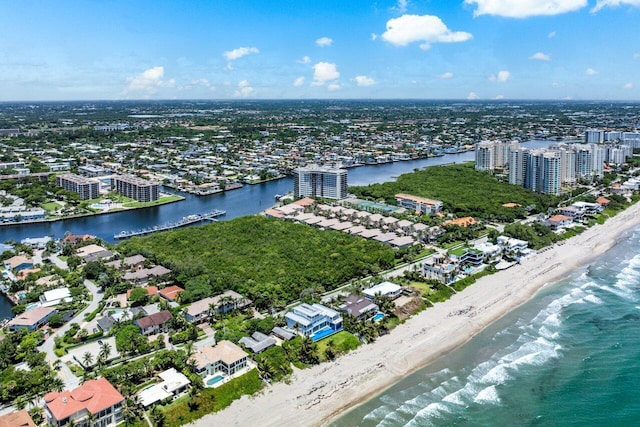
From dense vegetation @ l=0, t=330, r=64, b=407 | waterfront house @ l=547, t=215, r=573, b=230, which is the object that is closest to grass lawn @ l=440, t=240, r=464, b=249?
waterfront house @ l=547, t=215, r=573, b=230

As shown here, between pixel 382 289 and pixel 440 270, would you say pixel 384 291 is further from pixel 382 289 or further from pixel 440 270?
pixel 440 270

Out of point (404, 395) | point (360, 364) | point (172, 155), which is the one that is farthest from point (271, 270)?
point (172, 155)

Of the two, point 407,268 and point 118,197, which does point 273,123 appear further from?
point 407,268

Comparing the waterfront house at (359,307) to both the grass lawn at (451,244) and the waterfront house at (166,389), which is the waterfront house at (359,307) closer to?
the waterfront house at (166,389)

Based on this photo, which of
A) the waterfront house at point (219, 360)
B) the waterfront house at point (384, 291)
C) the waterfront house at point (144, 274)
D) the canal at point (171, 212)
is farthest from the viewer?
the canal at point (171, 212)

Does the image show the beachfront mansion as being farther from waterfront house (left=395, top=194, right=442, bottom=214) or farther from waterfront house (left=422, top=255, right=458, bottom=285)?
waterfront house (left=422, top=255, right=458, bottom=285)

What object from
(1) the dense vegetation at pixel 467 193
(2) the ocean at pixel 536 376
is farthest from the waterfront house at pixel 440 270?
(1) the dense vegetation at pixel 467 193
